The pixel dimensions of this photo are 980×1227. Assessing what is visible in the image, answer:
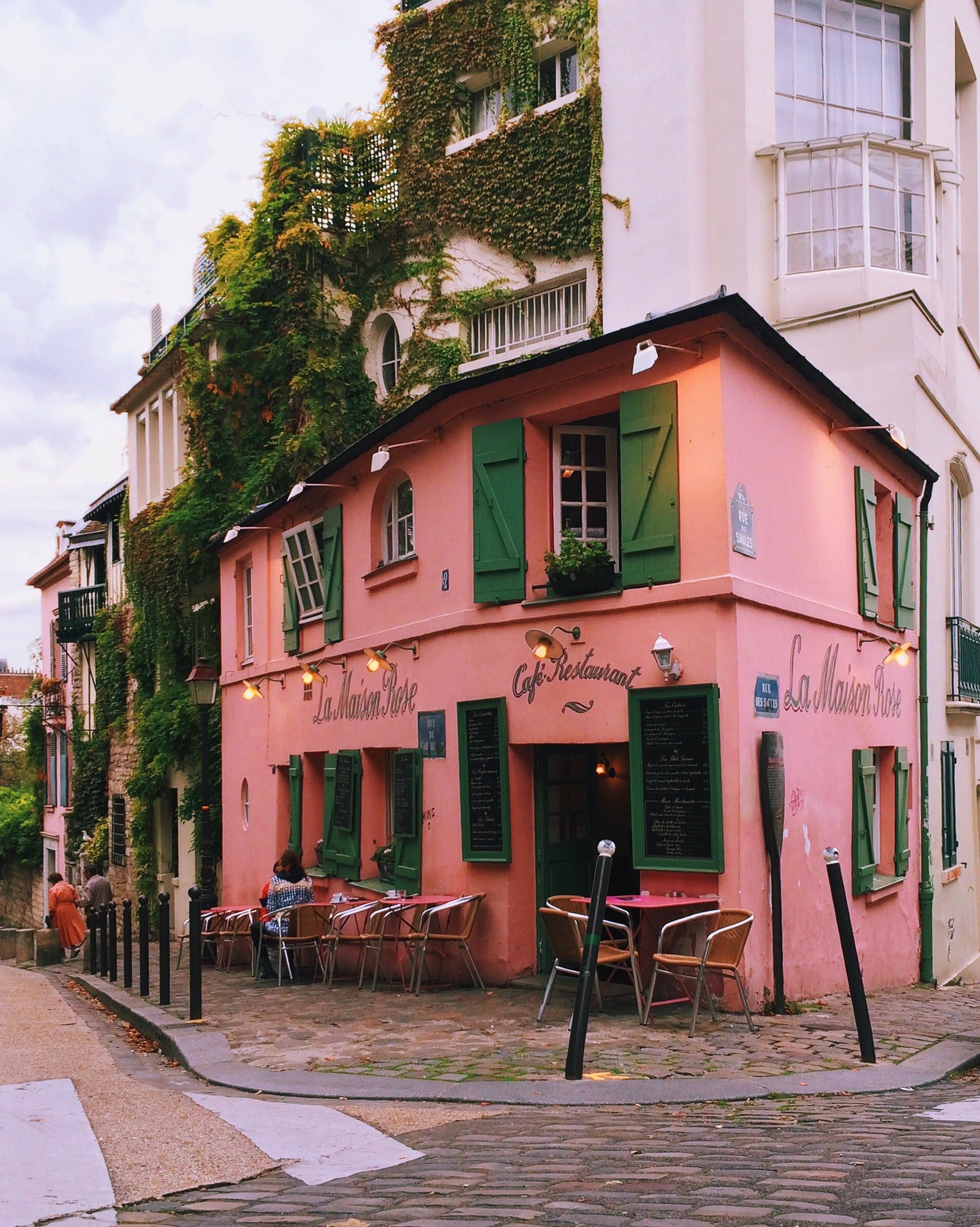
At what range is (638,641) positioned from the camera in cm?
1019

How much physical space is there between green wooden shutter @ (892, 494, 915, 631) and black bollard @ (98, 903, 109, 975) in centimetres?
1011

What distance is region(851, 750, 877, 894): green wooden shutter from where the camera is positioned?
1191 centimetres

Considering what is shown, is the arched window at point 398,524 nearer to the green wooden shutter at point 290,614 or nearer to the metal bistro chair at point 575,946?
the green wooden shutter at point 290,614

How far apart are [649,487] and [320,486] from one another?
577 cm

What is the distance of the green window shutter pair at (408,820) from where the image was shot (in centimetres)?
1236

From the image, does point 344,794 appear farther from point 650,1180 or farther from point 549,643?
point 650,1180

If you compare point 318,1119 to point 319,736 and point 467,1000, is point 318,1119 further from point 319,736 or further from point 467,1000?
point 319,736

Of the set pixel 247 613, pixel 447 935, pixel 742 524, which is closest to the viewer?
pixel 742 524

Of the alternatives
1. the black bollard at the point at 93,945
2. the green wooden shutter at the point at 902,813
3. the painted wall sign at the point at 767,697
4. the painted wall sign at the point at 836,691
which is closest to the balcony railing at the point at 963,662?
the painted wall sign at the point at 836,691

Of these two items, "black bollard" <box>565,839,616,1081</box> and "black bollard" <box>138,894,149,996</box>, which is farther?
"black bollard" <box>138,894,149,996</box>

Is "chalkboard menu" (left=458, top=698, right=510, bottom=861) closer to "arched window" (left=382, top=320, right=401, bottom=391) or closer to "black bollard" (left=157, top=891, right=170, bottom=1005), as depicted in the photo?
"black bollard" (left=157, top=891, right=170, bottom=1005)

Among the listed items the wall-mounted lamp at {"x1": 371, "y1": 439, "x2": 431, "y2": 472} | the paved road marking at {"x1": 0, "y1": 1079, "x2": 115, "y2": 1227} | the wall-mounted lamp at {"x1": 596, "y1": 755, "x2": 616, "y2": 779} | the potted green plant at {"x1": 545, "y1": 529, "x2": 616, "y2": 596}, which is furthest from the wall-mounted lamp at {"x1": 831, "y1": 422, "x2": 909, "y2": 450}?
the paved road marking at {"x1": 0, "y1": 1079, "x2": 115, "y2": 1227}

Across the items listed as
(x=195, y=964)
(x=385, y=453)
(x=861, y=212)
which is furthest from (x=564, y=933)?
(x=861, y=212)

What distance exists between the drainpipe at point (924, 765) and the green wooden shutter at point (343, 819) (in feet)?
19.9
